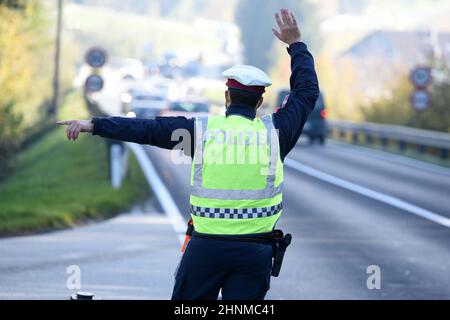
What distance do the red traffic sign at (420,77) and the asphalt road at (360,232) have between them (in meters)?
7.82

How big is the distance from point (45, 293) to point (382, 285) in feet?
10.1

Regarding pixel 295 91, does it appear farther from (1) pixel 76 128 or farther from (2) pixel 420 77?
(2) pixel 420 77

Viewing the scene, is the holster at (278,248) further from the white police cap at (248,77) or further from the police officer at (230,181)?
the white police cap at (248,77)

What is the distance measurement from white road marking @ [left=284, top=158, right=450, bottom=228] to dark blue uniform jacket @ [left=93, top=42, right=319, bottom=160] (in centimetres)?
1093

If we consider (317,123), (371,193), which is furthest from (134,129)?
(317,123)

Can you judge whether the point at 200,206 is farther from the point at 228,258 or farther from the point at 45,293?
the point at 45,293

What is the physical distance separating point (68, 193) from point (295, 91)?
13921 mm

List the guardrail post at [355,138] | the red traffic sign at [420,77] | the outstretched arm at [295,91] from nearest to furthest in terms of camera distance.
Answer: the outstretched arm at [295,91], the red traffic sign at [420,77], the guardrail post at [355,138]

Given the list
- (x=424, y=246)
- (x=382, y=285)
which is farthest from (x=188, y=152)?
(x=424, y=246)

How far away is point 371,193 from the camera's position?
22.7 meters

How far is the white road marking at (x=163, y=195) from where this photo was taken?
54.0 feet

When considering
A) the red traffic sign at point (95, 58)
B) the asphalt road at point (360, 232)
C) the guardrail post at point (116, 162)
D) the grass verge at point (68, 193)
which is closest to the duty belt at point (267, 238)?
the asphalt road at point (360, 232)

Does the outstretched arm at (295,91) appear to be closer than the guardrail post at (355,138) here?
Yes

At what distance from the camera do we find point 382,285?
11523 millimetres
